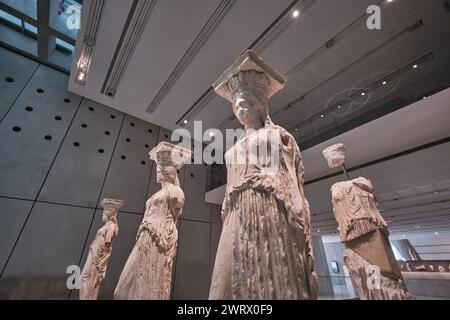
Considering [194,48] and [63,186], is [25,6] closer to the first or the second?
[194,48]

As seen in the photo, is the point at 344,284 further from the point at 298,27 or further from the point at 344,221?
the point at 298,27

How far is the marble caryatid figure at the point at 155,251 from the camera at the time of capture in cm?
228

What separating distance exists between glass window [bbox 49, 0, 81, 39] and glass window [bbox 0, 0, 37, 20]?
1.48ft

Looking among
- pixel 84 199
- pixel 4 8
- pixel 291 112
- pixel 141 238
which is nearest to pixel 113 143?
pixel 84 199

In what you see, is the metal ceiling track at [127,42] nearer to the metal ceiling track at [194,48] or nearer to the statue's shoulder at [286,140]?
the metal ceiling track at [194,48]

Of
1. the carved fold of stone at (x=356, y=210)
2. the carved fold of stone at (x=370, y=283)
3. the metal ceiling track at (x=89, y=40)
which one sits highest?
the metal ceiling track at (x=89, y=40)

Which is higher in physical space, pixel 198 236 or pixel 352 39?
pixel 352 39

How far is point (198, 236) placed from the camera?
6.71 m

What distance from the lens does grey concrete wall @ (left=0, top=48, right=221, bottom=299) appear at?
4.28m

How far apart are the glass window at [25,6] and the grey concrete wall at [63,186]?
1.19 meters

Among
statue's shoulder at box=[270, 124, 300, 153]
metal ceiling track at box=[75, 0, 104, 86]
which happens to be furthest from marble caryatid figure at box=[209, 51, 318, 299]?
metal ceiling track at box=[75, 0, 104, 86]

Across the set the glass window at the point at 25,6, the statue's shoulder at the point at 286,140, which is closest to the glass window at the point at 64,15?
the glass window at the point at 25,6

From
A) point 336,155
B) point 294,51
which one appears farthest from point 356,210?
point 294,51

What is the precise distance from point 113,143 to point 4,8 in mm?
3812
